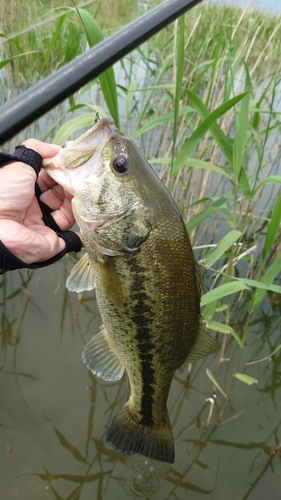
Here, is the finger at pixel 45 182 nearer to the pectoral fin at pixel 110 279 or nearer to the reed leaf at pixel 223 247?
the pectoral fin at pixel 110 279

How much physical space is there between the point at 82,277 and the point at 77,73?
0.83 metres

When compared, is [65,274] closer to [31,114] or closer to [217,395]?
[217,395]

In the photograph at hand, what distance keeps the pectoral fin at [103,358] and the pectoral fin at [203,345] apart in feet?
1.17

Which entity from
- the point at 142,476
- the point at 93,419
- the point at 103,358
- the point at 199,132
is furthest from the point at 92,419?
the point at 199,132

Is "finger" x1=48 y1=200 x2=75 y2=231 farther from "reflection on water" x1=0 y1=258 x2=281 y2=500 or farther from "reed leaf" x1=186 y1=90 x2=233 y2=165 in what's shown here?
"reflection on water" x1=0 y1=258 x2=281 y2=500

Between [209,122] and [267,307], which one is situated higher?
[209,122]

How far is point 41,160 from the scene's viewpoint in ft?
4.91

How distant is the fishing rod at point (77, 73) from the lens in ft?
2.85

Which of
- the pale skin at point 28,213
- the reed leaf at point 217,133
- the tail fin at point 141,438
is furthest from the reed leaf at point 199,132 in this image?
the tail fin at point 141,438

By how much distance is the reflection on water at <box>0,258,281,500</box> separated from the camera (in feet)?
7.14

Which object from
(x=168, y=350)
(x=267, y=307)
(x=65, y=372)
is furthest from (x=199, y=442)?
(x=267, y=307)

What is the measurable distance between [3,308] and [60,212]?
1482mm

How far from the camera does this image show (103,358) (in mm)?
1704

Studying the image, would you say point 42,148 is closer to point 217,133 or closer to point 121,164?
point 121,164
